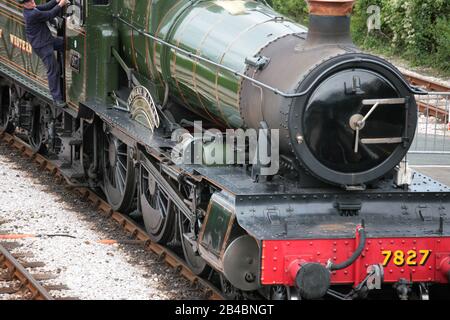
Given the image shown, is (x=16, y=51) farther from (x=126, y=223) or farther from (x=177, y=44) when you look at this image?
(x=177, y=44)

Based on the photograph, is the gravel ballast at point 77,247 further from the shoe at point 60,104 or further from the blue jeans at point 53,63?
the blue jeans at point 53,63

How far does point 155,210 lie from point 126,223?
963 mm

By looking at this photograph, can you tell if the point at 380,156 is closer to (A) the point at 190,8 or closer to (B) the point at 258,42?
(B) the point at 258,42

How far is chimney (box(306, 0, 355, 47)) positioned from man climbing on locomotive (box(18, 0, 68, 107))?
4.64 metres

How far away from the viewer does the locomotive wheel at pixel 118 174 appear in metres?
12.4

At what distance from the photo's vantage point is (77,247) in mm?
11742

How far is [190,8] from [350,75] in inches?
107

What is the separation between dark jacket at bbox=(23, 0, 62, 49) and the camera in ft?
43.1

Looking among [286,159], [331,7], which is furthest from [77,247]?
[331,7]

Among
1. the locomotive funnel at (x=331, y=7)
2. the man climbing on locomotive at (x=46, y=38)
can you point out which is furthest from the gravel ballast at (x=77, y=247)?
the locomotive funnel at (x=331, y=7)

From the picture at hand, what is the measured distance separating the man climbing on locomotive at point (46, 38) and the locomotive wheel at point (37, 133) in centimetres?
181

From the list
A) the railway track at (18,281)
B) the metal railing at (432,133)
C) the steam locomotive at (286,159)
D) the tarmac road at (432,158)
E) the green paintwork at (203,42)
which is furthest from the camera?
the metal railing at (432,133)

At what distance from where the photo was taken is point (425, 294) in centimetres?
936
